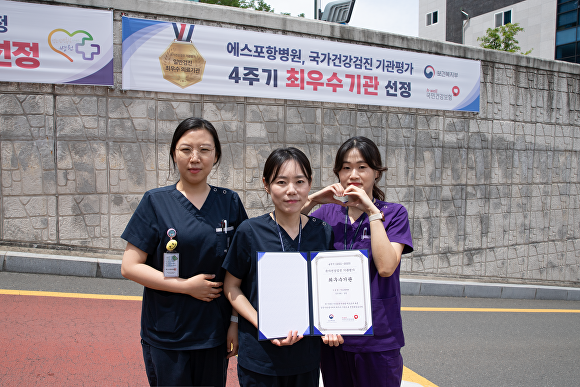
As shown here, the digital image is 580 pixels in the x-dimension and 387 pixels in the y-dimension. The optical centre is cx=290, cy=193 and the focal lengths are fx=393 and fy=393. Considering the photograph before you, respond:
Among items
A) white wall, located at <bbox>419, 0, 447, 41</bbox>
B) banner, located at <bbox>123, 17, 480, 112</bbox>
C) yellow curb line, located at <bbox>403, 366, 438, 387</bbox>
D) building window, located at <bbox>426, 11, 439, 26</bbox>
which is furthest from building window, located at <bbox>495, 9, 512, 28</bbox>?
yellow curb line, located at <bbox>403, 366, 438, 387</bbox>

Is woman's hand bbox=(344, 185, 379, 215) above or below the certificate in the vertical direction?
above

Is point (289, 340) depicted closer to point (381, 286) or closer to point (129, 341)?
point (381, 286)

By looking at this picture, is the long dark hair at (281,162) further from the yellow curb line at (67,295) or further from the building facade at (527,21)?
the building facade at (527,21)

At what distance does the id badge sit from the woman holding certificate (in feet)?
2.65

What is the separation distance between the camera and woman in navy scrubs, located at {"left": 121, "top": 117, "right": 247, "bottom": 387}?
1843 millimetres

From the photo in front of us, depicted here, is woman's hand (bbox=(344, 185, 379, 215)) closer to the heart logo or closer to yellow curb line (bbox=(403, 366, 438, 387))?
yellow curb line (bbox=(403, 366, 438, 387))

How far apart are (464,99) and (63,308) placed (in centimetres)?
794

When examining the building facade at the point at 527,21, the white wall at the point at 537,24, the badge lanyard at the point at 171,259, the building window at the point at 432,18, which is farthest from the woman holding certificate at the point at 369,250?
the building window at the point at 432,18

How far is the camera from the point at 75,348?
10.9 ft

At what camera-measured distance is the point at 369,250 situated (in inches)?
78.2

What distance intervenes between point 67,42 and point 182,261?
5282mm

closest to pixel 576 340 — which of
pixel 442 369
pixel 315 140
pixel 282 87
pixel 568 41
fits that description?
pixel 442 369

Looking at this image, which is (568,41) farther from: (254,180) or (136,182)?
(136,182)

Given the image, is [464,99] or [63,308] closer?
[63,308]
